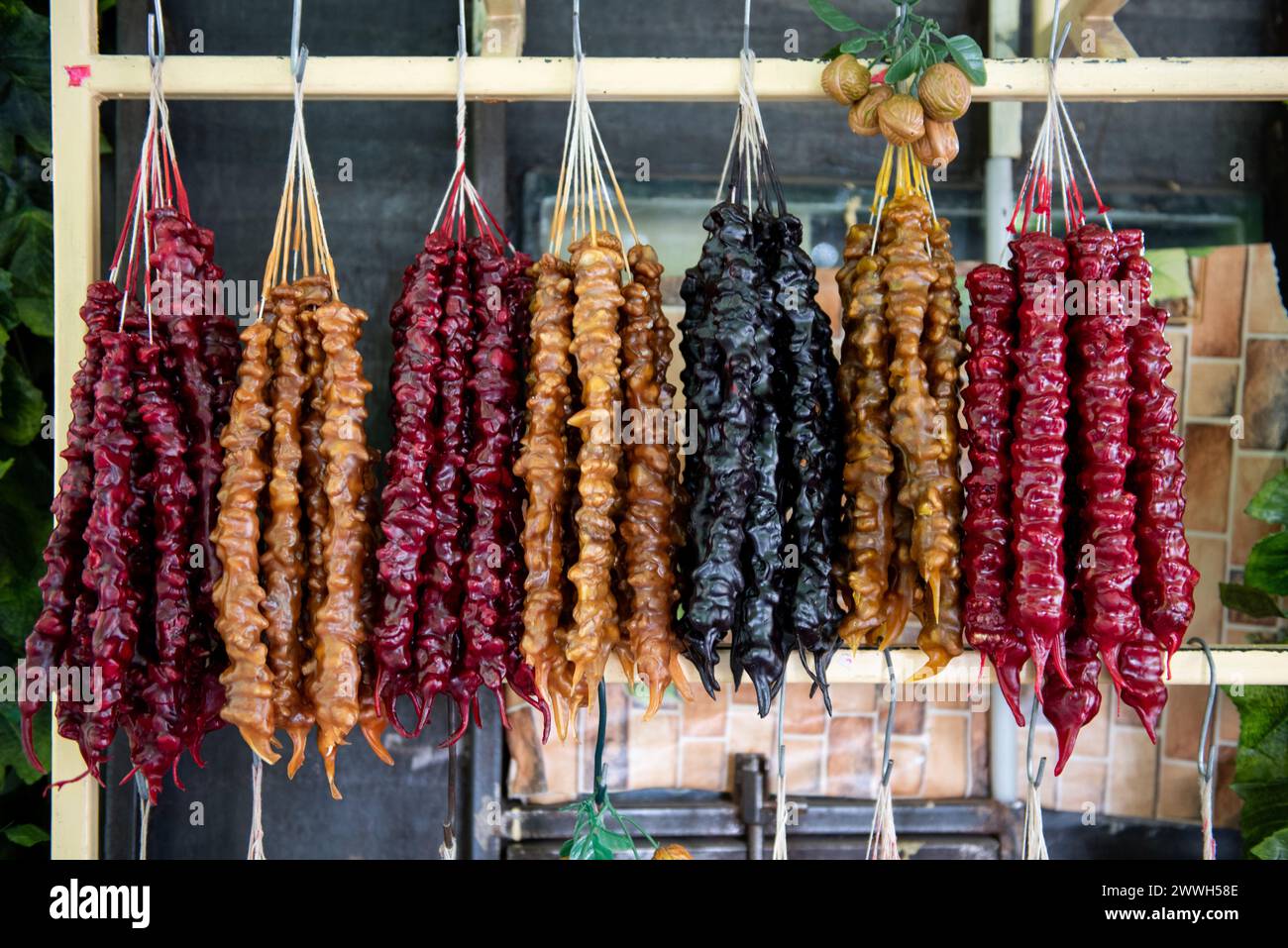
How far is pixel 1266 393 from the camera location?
3.07 meters

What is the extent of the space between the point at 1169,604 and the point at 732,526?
0.94 m

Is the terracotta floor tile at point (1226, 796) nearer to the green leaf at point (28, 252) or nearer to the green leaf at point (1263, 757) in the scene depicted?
the green leaf at point (1263, 757)

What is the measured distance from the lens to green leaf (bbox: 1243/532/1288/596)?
2.58m

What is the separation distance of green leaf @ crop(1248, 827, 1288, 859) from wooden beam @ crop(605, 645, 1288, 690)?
0.63 meters

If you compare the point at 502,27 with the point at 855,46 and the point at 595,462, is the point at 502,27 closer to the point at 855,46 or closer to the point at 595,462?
the point at 855,46

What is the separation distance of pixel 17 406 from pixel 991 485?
284 centimetres

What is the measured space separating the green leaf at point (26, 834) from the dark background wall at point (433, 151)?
14.7 inches

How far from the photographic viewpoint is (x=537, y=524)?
6.56 ft

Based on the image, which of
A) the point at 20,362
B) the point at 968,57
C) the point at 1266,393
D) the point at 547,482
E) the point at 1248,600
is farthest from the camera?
the point at 1266,393

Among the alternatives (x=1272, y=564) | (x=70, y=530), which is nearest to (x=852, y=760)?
(x=1272, y=564)

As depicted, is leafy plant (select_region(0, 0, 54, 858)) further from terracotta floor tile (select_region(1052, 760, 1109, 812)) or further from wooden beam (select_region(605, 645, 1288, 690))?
terracotta floor tile (select_region(1052, 760, 1109, 812))

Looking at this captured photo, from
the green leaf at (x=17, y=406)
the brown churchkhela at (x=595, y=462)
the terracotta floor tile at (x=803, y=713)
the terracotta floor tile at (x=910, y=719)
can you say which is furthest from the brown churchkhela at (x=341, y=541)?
the terracotta floor tile at (x=910, y=719)
